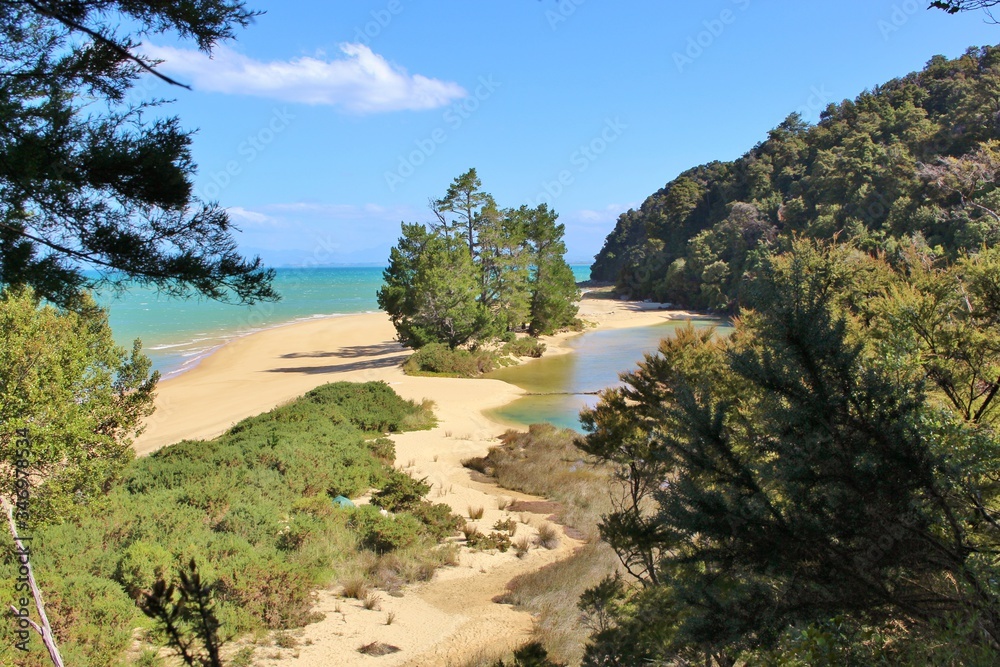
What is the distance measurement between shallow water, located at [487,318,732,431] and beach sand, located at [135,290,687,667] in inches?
55.0

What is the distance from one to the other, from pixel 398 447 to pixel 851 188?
47.5 m

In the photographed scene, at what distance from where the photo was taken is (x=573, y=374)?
3281 cm

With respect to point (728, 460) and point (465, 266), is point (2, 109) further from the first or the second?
point (465, 266)

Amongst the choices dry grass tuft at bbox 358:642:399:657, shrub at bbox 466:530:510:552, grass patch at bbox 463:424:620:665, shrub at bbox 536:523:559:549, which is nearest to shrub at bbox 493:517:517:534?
shrub at bbox 466:530:510:552

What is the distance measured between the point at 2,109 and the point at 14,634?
489cm

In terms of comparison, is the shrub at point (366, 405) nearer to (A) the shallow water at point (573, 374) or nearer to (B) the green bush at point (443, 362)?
(A) the shallow water at point (573, 374)

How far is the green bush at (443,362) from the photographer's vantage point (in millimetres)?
31906

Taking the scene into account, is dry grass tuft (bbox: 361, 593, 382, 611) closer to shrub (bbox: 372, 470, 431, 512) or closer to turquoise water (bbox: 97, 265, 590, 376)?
shrub (bbox: 372, 470, 431, 512)

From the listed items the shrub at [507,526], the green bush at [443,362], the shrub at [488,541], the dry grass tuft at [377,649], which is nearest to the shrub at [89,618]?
the dry grass tuft at [377,649]

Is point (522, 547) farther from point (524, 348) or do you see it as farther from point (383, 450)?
point (524, 348)

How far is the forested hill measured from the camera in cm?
3641

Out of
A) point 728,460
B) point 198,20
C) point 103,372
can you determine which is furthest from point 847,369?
point 103,372

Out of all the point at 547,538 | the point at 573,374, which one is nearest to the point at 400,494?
the point at 547,538

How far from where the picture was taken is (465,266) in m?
34.9
